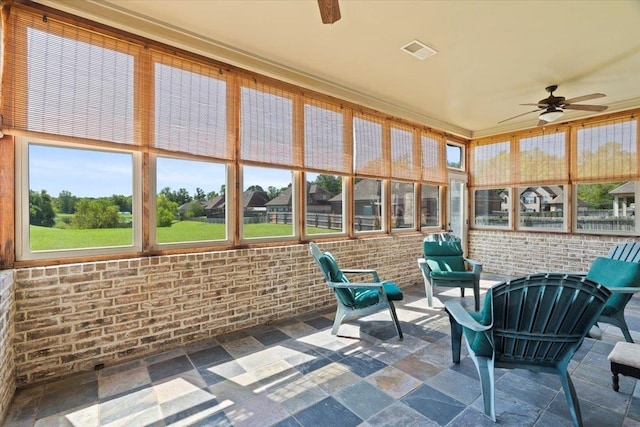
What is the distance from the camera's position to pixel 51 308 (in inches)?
95.5

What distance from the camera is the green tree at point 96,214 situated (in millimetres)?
2727

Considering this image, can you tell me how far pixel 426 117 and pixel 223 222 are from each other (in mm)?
4077

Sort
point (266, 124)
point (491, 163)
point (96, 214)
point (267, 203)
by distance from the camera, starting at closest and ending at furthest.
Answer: point (96, 214)
point (266, 124)
point (267, 203)
point (491, 163)

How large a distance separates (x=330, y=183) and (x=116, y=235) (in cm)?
271

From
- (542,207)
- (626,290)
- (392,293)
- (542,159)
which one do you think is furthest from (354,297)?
(542,159)

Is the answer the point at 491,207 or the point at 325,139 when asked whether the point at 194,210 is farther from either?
the point at 491,207

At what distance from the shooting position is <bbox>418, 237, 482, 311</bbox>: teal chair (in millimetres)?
4164

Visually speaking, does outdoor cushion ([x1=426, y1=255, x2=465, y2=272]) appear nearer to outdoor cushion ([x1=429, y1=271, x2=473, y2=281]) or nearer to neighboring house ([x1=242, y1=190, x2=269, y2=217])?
outdoor cushion ([x1=429, y1=271, x2=473, y2=281])

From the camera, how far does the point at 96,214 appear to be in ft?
9.14

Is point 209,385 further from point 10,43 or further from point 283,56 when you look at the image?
point 283,56

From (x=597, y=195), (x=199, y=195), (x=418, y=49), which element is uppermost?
(x=418, y=49)

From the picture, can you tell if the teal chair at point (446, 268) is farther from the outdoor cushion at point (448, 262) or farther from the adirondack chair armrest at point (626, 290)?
the adirondack chair armrest at point (626, 290)

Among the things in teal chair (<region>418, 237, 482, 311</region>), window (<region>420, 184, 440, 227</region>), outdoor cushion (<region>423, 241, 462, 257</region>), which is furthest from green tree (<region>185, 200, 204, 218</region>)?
window (<region>420, 184, 440, 227</region>)

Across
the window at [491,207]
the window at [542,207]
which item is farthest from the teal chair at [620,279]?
the window at [491,207]
